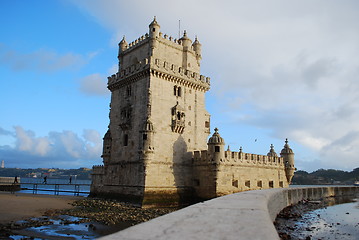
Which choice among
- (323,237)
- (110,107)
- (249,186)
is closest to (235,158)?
(249,186)

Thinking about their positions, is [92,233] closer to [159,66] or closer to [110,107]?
[159,66]

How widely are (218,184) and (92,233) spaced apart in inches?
578

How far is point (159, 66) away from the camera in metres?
29.4

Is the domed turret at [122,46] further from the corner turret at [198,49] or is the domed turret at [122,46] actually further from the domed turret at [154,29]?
the corner turret at [198,49]

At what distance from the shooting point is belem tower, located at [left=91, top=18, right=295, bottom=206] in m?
27.6

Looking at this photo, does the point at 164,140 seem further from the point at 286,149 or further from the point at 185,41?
the point at 286,149

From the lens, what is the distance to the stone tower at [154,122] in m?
27.4

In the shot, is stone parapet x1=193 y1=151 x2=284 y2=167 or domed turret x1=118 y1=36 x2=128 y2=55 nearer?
stone parapet x1=193 y1=151 x2=284 y2=167

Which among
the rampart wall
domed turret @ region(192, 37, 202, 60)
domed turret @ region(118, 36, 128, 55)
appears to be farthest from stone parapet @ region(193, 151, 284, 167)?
the rampart wall

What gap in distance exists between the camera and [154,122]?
92.9 ft

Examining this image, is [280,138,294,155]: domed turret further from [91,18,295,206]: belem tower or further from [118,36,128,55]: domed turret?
[118,36,128,55]: domed turret

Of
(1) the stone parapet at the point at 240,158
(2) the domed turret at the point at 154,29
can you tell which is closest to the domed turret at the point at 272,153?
(1) the stone parapet at the point at 240,158

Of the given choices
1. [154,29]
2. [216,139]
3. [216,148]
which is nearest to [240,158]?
[216,148]

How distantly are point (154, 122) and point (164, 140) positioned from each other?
2.12 meters
